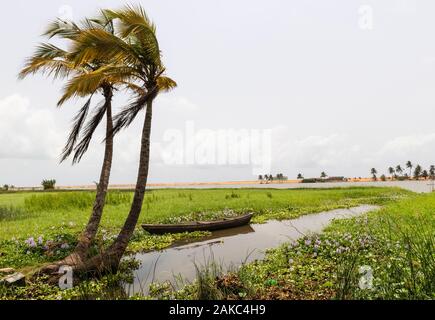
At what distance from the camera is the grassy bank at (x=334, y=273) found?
429cm

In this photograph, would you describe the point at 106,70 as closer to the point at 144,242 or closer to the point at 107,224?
the point at 144,242

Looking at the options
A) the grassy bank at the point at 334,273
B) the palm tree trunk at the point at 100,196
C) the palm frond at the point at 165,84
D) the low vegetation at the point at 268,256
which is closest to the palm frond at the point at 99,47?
the palm frond at the point at 165,84

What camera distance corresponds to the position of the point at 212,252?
6.59 meters

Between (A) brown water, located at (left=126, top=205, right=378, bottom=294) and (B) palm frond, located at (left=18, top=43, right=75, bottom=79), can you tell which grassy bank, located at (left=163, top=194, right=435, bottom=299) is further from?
(B) palm frond, located at (left=18, top=43, right=75, bottom=79)

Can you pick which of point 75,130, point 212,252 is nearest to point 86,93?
point 75,130

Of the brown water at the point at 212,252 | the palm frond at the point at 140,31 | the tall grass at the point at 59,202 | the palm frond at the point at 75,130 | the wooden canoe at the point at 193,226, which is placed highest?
the palm frond at the point at 140,31

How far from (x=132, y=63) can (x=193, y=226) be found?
8.02m

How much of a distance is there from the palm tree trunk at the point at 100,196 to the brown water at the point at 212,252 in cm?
178

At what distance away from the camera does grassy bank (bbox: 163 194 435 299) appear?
4293mm

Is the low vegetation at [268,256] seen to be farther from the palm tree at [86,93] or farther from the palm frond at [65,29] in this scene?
the palm frond at [65,29]

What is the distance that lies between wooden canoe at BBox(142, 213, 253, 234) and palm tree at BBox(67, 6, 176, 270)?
16.1ft

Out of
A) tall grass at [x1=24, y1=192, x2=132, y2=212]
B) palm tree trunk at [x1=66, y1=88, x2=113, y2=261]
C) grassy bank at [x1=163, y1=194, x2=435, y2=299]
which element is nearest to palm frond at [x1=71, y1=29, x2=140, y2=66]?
palm tree trunk at [x1=66, y1=88, x2=113, y2=261]

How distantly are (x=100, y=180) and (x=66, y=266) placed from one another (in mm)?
2940
